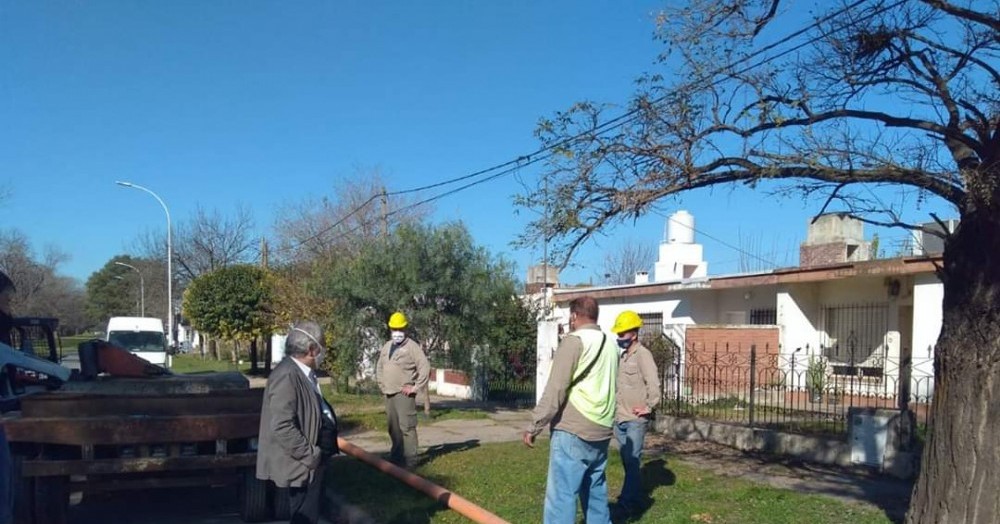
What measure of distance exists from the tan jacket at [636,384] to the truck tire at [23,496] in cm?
488

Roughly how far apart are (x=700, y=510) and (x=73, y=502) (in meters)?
6.50

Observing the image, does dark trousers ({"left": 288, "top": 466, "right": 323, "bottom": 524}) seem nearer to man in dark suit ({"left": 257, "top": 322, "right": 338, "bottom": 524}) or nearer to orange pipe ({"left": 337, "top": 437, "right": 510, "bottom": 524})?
man in dark suit ({"left": 257, "top": 322, "right": 338, "bottom": 524})

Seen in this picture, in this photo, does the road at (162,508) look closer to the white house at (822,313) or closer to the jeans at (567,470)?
the jeans at (567,470)

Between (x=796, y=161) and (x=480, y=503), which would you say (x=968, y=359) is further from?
(x=480, y=503)

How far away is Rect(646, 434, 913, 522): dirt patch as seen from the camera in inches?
320

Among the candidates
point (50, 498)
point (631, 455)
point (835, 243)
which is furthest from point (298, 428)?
point (835, 243)

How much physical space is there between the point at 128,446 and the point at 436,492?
8.81 feet

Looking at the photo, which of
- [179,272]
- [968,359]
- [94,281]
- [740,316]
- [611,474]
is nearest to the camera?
[968,359]

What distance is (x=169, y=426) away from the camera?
736cm

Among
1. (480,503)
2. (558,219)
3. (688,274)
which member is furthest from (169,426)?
(688,274)

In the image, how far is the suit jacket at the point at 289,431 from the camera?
5.15 metres

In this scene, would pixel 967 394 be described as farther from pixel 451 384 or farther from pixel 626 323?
pixel 451 384

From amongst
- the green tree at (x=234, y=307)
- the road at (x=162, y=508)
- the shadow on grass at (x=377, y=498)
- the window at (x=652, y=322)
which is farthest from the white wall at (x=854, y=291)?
the green tree at (x=234, y=307)

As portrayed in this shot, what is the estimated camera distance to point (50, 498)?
723 cm
